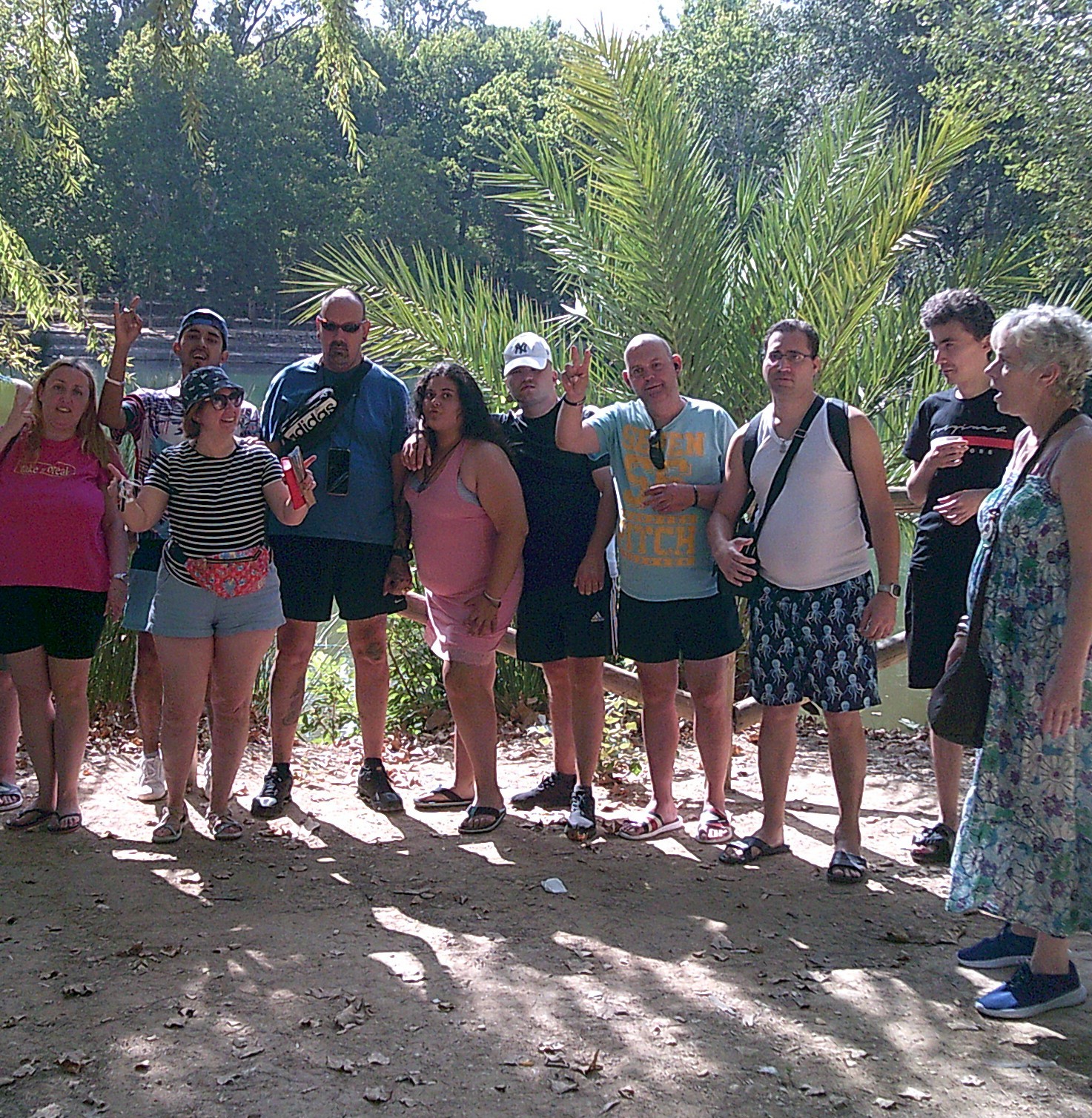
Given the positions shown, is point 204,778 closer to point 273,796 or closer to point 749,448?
point 273,796

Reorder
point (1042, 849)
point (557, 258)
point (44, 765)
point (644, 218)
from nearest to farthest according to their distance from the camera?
point (1042, 849)
point (44, 765)
point (644, 218)
point (557, 258)

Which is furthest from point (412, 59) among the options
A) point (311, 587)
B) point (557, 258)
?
point (311, 587)

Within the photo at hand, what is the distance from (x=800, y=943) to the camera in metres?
3.59

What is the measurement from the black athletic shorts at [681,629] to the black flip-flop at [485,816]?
81 cm

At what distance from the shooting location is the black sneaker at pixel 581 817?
14.6 feet

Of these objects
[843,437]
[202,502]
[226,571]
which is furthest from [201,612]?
[843,437]

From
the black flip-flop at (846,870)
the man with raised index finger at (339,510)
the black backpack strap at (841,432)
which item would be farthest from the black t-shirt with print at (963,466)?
the man with raised index finger at (339,510)

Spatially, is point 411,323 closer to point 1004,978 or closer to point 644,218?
point 644,218

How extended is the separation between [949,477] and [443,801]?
2284 millimetres

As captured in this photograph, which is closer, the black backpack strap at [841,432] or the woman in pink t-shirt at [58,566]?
the black backpack strap at [841,432]

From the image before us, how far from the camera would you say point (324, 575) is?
4.59m

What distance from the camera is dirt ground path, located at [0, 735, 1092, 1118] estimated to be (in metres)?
2.72

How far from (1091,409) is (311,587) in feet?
9.00

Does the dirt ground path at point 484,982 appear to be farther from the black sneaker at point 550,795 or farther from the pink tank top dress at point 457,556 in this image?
the pink tank top dress at point 457,556
